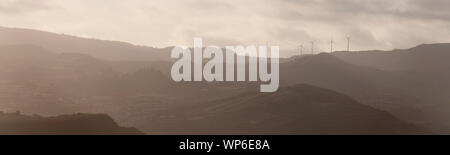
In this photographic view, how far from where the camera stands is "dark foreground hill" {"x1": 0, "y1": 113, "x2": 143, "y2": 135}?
Answer: 67.4 m

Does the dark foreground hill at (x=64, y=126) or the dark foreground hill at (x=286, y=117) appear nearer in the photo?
the dark foreground hill at (x=64, y=126)

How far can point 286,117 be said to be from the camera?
387ft

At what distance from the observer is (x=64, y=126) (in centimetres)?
6781

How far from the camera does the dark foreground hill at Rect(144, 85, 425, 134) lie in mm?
110500

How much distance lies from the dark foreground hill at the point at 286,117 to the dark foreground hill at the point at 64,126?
41423mm

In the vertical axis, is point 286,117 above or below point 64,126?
above

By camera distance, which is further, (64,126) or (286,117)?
(286,117)

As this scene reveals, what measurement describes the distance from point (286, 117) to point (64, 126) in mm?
57870

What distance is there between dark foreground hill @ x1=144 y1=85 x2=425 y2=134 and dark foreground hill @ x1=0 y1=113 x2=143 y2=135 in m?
41.4

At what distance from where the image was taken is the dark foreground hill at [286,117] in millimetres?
110500

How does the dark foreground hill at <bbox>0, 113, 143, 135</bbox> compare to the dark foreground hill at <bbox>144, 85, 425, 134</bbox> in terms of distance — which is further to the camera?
the dark foreground hill at <bbox>144, 85, 425, 134</bbox>

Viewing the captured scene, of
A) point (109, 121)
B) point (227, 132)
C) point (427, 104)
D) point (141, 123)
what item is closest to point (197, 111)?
point (141, 123)
